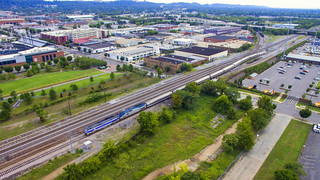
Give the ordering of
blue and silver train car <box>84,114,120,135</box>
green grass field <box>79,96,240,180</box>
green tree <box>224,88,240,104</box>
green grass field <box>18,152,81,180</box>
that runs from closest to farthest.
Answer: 1. green grass field <box>18,152,81,180</box>
2. green grass field <box>79,96,240,180</box>
3. blue and silver train car <box>84,114,120,135</box>
4. green tree <box>224,88,240,104</box>

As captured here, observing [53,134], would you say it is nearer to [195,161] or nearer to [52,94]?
[52,94]

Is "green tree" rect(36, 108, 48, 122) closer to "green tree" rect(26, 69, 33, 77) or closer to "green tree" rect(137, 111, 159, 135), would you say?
"green tree" rect(137, 111, 159, 135)

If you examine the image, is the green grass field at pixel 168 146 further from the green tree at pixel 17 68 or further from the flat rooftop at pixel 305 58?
the flat rooftop at pixel 305 58

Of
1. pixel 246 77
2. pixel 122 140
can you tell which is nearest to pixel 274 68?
pixel 246 77

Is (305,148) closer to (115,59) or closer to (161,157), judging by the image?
(161,157)

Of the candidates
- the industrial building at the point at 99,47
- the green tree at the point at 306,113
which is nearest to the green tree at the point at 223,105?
the green tree at the point at 306,113

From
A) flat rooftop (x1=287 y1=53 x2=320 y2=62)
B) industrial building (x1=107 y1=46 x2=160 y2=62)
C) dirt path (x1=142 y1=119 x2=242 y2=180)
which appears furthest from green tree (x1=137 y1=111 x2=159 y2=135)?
flat rooftop (x1=287 y1=53 x2=320 y2=62)

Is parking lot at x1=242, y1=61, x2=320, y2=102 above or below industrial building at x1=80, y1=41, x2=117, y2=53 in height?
below
